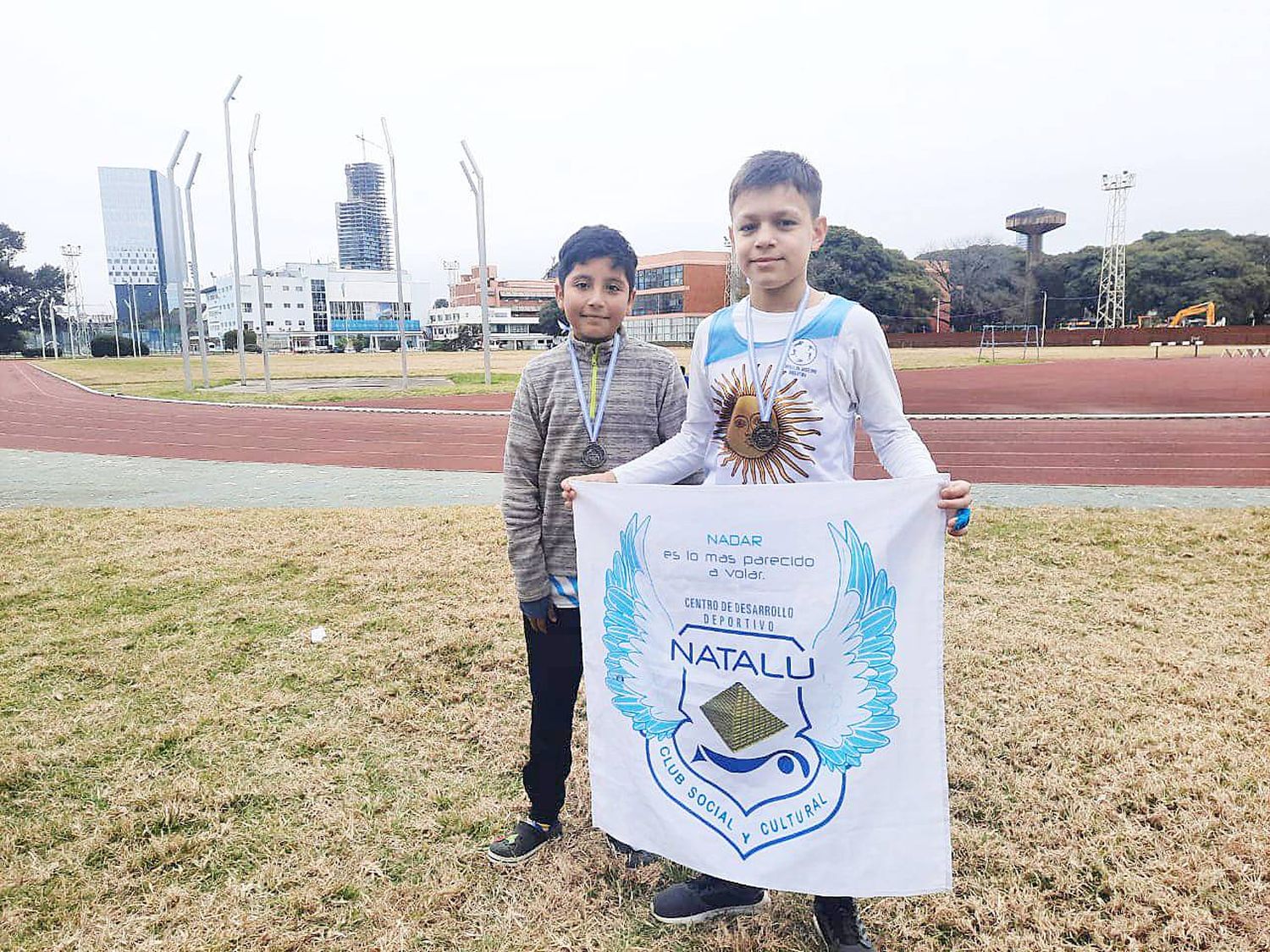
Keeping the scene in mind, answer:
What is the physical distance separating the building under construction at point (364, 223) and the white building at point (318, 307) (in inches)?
422

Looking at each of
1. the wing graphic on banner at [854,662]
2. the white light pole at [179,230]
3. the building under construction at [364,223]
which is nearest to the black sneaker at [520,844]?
the wing graphic on banner at [854,662]

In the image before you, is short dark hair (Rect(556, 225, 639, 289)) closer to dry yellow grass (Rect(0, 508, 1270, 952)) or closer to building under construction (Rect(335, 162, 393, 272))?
dry yellow grass (Rect(0, 508, 1270, 952))

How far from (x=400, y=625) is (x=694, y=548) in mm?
2668

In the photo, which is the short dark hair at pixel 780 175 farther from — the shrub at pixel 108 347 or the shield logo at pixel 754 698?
the shrub at pixel 108 347

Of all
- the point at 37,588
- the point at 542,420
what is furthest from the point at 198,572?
the point at 542,420

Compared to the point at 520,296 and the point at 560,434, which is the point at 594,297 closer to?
the point at 560,434

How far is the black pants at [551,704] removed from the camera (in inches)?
88.7

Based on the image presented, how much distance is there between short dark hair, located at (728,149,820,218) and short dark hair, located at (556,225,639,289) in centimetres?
32

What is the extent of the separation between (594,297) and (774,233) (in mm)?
480

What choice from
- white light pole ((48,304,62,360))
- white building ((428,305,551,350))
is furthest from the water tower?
white light pole ((48,304,62,360))

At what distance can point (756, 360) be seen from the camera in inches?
77.9

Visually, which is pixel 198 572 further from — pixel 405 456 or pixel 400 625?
pixel 405 456

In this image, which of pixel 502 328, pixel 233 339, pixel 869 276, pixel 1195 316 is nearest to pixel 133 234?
pixel 233 339

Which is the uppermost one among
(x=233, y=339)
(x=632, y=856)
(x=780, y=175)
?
(x=233, y=339)
